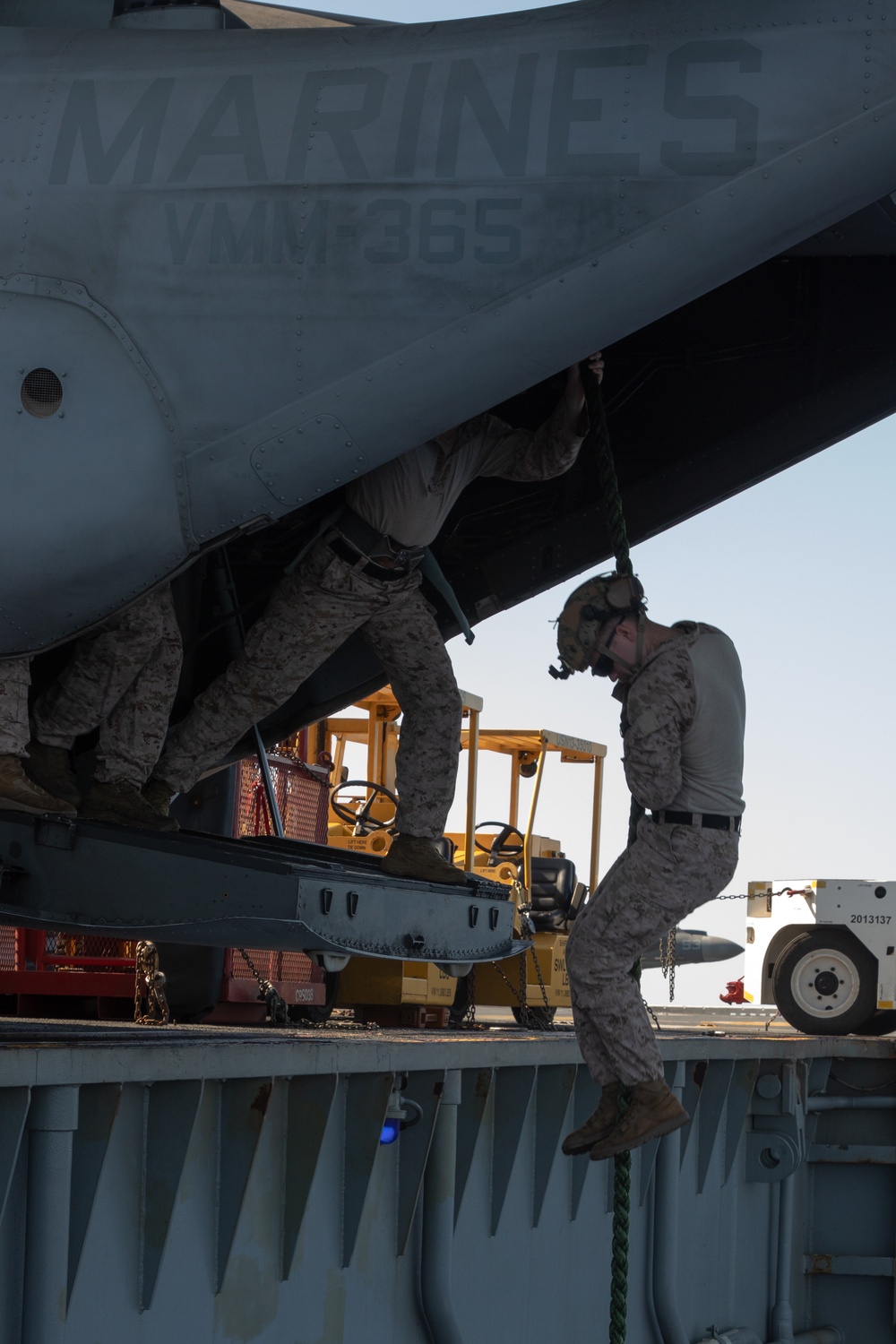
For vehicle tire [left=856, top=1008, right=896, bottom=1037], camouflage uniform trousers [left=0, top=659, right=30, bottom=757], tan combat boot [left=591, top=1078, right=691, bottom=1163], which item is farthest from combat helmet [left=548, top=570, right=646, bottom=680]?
vehicle tire [left=856, top=1008, right=896, bottom=1037]

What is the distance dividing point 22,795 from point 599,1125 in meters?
2.40

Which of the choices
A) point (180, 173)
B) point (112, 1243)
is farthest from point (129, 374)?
point (112, 1243)

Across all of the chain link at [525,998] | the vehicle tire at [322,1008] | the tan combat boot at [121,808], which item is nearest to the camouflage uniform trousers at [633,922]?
the tan combat boot at [121,808]

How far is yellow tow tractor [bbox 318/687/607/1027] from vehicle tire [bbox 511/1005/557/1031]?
0.07 ft

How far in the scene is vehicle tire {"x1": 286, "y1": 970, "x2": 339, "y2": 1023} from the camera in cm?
1262

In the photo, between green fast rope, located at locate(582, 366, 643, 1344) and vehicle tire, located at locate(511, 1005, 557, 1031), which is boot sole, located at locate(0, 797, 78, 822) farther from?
vehicle tire, located at locate(511, 1005, 557, 1031)

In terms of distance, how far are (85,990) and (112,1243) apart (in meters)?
6.10

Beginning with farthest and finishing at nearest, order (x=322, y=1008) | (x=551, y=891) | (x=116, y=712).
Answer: (x=551, y=891)
(x=322, y=1008)
(x=116, y=712)

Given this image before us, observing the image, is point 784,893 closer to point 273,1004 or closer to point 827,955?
point 827,955

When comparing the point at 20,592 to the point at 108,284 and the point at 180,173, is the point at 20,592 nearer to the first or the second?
the point at 108,284

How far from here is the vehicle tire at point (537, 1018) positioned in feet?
41.8

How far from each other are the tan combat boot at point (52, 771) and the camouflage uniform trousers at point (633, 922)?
2096 millimetres

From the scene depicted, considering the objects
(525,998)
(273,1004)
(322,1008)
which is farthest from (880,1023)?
(273,1004)

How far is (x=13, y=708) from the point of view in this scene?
605 cm
